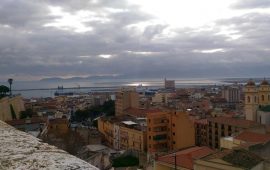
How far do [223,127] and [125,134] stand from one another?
7157 millimetres

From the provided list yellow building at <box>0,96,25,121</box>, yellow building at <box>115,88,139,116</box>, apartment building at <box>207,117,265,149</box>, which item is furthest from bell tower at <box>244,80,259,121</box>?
yellow building at <box>0,96,25,121</box>

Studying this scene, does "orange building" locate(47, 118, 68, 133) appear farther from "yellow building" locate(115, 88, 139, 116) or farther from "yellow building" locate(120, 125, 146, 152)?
"yellow building" locate(115, 88, 139, 116)

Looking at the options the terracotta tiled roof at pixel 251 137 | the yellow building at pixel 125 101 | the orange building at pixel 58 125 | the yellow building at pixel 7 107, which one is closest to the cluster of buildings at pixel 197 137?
the terracotta tiled roof at pixel 251 137

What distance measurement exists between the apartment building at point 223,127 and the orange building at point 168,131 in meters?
2.74

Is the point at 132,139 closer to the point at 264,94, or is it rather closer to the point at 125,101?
the point at 264,94

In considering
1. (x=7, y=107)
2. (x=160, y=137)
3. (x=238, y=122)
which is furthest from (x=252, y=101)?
(x=7, y=107)

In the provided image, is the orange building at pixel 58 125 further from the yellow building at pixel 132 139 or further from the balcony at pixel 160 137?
the balcony at pixel 160 137

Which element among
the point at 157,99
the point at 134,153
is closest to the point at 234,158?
the point at 134,153

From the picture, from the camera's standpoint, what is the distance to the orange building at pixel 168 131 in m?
25.1

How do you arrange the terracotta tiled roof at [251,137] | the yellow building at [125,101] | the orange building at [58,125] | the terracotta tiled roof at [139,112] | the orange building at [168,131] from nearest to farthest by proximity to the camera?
the terracotta tiled roof at [251,137] → the orange building at [168,131] → the orange building at [58,125] → the terracotta tiled roof at [139,112] → the yellow building at [125,101]

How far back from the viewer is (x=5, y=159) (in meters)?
1.68

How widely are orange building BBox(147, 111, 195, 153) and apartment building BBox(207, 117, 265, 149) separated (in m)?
2.74

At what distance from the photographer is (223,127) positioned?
2709 cm

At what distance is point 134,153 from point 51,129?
878 cm
